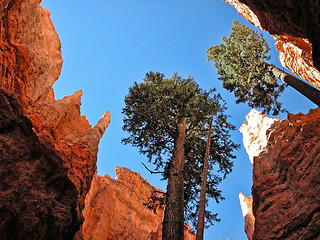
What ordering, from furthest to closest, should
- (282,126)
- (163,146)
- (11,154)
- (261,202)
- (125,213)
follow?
A: 1. (125,213)
2. (282,126)
3. (163,146)
4. (261,202)
5. (11,154)

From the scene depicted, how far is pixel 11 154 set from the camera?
17.6 ft

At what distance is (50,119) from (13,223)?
10.4 meters

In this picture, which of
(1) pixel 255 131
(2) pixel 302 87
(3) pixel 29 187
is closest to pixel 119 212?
(1) pixel 255 131

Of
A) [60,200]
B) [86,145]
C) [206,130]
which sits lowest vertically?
[60,200]

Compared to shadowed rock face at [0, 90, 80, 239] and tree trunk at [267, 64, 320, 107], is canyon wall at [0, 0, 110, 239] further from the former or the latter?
tree trunk at [267, 64, 320, 107]

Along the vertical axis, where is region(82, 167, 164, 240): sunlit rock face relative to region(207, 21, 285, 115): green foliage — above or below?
below

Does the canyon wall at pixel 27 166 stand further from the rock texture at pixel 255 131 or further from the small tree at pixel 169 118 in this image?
the rock texture at pixel 255 131

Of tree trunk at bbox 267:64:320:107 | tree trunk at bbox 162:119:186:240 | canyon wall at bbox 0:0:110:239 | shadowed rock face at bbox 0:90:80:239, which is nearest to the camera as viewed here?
shadowed rock face at bbox 0:90:80:239

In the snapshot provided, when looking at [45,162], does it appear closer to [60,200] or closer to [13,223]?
[60,200]

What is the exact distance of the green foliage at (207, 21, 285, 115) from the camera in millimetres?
13797

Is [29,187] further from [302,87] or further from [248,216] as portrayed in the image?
[248,216]

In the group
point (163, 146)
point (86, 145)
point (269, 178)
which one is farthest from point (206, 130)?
point (86, 145)

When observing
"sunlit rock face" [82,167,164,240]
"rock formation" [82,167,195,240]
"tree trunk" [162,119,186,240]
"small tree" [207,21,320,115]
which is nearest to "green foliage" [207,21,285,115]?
"small tree" [207,21,320,115]

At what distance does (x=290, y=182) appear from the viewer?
10867 mm
